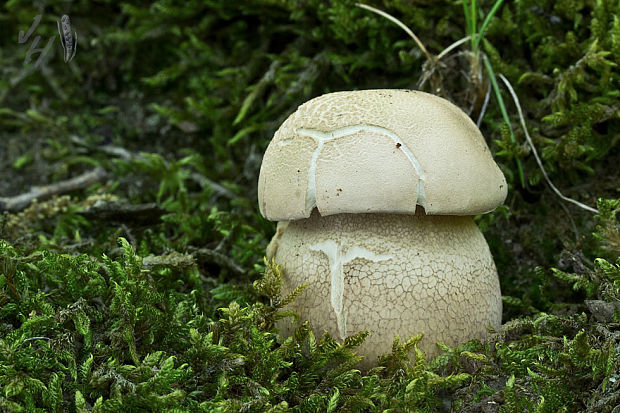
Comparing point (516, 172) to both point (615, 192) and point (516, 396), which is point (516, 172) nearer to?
point (615, 192)

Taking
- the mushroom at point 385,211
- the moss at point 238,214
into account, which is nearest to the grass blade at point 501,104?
the moss at point 238,214

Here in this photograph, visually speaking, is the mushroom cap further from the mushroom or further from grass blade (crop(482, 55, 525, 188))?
grass blade (crop(482, 55, 525, 188))

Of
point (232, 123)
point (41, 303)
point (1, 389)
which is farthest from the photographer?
point (232, 123)

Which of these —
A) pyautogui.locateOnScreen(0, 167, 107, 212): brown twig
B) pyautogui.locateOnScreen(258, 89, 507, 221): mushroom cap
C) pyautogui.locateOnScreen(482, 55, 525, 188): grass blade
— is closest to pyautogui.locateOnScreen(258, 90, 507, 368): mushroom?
pyautogui.locateOnScreen(258, 89, 507, 221): mushroom cap

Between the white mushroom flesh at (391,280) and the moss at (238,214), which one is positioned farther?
the white mushroom flesh at (391,280)

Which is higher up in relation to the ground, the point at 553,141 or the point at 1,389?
the point at 553,141

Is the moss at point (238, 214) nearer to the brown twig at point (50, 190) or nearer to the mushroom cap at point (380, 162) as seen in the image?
the brown twig at point (50, 190)

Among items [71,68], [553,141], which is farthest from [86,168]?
[553,141]

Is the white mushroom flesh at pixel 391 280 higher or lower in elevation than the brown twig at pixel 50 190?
higher
